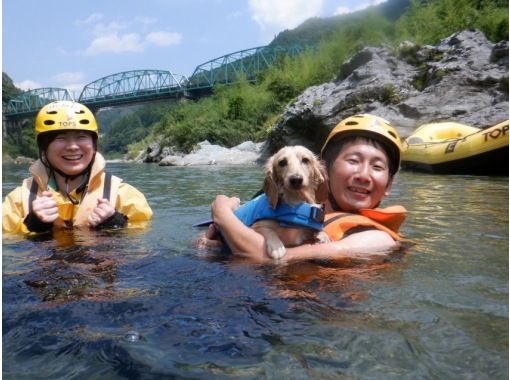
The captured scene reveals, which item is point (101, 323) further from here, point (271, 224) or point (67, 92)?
point (67, 92)

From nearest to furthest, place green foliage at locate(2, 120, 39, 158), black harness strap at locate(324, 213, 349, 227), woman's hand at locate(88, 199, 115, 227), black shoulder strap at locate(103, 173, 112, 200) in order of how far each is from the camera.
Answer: black harness strap at locate(324, 213, 349, 227) → woman's hand at locate(88, 199, 115, 227) → black shoulder strap at locate(103, 173, 112, 200) → green foliage at locate(2, 120, 39, 158)

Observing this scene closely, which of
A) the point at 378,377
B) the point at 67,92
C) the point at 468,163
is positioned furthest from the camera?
the point at 67,92

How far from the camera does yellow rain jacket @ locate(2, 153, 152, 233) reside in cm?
473

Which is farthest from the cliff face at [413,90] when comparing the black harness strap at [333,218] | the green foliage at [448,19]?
the black harness strap at [333,218]

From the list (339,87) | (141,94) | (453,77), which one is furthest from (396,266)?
(141,94)

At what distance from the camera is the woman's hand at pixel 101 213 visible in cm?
464

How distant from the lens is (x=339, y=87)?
21047 mm

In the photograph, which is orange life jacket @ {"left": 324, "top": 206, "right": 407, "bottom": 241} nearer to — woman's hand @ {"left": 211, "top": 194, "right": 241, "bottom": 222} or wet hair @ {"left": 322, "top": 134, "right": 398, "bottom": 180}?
wet hair @ {"left": 322, "top": 134, "right": 398, "bottom": 180}

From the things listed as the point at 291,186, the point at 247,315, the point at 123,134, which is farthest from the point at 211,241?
the point at 123,134

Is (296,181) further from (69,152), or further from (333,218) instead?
(69,152)

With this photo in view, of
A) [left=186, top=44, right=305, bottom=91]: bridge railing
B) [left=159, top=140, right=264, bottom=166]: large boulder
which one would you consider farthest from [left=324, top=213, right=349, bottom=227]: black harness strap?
[left=186, top=44, right=305, bottom=91]: bridge railing

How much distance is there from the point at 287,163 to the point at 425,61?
60.9 ft

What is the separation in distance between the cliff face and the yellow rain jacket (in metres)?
12.9

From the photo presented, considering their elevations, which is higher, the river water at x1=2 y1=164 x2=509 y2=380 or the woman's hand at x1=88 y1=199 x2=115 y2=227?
the woman's hand at x1=88 y1=199 x2=115 y2=227
